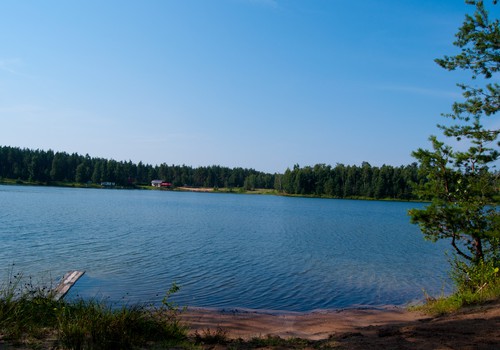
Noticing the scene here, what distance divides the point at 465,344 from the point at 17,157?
6733 inches

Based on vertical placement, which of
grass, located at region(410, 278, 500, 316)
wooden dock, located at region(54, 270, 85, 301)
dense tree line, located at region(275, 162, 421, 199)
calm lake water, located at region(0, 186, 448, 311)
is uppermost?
dense tree line, located at region(275, 162, 421, 199)

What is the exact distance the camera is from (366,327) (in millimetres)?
11062

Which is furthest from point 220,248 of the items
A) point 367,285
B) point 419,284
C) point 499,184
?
point 499,184

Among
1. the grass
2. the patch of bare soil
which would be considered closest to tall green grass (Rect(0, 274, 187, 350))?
the patch of bare soil

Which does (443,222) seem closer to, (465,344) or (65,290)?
(465,344)

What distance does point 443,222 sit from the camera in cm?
1476

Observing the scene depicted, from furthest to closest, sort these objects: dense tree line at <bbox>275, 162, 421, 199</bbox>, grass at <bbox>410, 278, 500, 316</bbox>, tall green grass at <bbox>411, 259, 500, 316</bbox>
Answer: dense tree line at <bbox>275, 162, 421, 199</bbox>
tall green grass at <bbox>411, 259, 500, 316</bbox>
grass at <bbox>410, 278, 500, 316</bbox>

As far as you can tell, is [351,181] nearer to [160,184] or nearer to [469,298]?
[160,184]

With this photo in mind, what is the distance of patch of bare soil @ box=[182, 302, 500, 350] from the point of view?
7596 mm

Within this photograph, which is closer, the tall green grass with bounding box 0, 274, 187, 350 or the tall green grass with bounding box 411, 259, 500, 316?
the tall green grass with bounding box 0, 274, 187, 350

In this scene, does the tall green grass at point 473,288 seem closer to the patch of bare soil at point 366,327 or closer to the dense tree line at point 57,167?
the patch of bare soil at point 366,327

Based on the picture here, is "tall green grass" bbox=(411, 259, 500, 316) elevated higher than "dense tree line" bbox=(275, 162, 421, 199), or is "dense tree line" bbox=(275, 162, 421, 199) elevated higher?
"dense tree line" bbox=(275, 162, 421, 199)

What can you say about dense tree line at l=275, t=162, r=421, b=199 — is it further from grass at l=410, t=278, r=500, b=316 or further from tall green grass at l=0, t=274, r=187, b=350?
tall green grass at l=0, t=274, r=187, b=350

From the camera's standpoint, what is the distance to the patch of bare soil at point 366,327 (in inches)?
299
